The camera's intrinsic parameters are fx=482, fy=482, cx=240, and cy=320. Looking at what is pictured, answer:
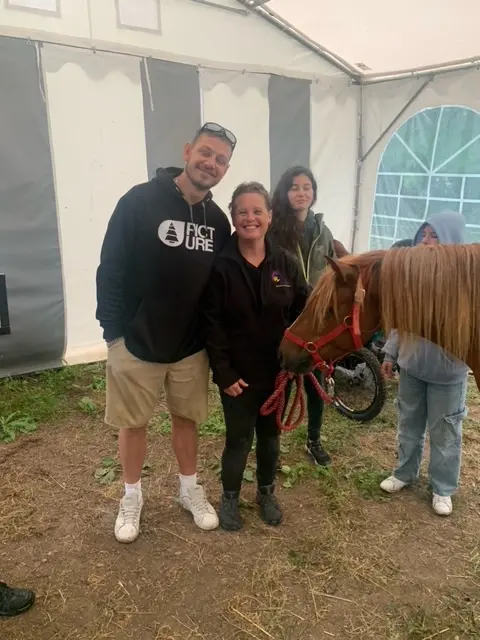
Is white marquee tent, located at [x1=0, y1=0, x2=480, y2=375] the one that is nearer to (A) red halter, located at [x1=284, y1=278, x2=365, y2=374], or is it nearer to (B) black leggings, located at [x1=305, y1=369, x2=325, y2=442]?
(B) black leggings, located at [x1=305, y1=369, x2=325, y2=442]

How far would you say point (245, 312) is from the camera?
1.80 m

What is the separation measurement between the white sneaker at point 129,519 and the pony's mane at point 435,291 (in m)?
1.38

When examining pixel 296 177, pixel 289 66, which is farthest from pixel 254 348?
pixel 289 66

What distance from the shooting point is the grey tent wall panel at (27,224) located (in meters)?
3.36

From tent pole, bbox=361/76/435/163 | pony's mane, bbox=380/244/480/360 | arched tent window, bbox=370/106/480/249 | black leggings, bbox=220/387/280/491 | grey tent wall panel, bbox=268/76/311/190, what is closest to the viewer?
pony's mane, bbox=380/244/480/360

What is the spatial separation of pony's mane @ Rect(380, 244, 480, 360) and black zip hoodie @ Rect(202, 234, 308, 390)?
46 centimetres

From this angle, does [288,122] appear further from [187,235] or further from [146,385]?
[146,385]

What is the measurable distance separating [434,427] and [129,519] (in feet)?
4.66

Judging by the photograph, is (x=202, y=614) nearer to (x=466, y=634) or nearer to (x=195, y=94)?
A: (x=466, y=634)

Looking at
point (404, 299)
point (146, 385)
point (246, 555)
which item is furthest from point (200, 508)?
point (404, 299)

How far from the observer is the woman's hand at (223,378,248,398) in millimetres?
1819

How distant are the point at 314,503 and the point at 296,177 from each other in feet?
5.12

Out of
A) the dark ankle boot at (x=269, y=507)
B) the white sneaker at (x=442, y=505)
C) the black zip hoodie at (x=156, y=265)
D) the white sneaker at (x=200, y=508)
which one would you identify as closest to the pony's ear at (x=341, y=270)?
the black zip hoodie at (x=156, y=265)

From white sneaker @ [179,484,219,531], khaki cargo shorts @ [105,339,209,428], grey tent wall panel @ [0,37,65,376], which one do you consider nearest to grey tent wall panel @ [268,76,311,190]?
grey tent wall panel @ [0,37,65,376]
